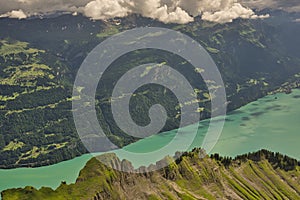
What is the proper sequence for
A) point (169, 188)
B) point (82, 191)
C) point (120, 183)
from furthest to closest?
point (169, 188)
point (120, 183)
point (82, 191)

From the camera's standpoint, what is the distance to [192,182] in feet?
329

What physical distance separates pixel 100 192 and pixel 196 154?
4120cm

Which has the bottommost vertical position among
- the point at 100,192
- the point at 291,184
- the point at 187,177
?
the point at 291,184

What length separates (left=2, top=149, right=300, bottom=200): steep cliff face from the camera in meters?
77.8

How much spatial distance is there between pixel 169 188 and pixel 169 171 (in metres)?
6.80

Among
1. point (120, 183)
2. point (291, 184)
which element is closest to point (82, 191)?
point (120, 183)

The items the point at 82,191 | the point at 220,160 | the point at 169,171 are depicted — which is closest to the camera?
the point at 82,191

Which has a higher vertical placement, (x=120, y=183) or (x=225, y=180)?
(x=120, y=183)

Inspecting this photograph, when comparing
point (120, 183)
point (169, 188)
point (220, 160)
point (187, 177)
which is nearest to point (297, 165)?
point (220, 160)

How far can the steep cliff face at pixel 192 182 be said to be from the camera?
77.8 metres

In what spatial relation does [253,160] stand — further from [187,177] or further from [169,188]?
[169,188]

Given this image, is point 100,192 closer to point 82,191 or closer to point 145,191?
point 82,191

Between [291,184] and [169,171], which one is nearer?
[169,171]

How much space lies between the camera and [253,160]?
412 ft
